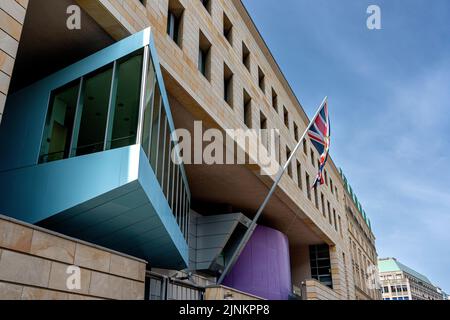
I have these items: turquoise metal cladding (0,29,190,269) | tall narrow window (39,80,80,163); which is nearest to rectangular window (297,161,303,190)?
turquoise metal cladding (0,29,190,269)

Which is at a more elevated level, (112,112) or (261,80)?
(261,80)

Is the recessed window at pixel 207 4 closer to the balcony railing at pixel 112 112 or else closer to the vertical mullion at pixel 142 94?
the balcony railing at pixel 112 112

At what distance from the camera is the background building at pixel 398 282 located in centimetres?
12019

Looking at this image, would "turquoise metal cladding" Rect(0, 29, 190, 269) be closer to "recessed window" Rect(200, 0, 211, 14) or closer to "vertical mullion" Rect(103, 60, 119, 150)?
"vertical mullion" Rect(103, 60, 119, 150)

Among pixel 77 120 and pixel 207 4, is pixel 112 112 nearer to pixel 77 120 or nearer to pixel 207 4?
pixel 77 120

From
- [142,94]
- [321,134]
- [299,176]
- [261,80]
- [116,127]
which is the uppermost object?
[261,80]

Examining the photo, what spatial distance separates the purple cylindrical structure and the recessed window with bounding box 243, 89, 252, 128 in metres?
8.98

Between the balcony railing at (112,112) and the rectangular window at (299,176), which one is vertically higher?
the rectangular window at (299,176)

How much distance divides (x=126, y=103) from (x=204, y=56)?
354 inches

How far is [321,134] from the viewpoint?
21172 mm

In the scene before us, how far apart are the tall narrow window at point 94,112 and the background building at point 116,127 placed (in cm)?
3

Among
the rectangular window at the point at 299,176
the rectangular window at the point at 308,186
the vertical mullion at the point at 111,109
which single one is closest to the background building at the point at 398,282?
the rectangular window at the point at 308,186

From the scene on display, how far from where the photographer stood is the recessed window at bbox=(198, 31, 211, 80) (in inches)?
781

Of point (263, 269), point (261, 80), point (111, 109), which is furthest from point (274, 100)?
point (111, 109)
